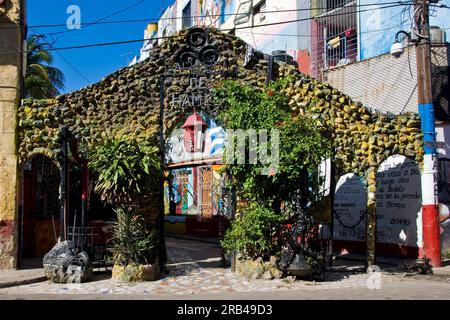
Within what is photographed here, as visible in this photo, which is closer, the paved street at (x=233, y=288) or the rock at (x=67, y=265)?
the paved street at (x=233, y=288)

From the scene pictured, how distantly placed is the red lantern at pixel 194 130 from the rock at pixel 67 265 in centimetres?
535

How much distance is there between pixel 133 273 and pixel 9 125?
4.98 m

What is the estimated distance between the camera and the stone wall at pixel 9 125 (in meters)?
11.8

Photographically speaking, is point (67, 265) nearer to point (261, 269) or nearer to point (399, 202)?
point (261, 269)

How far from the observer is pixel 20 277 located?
10922 millimetres

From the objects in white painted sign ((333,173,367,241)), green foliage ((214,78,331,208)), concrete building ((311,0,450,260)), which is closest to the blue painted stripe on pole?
concrete building ((311,0,450,260))

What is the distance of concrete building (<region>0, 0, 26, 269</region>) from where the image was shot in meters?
11.8

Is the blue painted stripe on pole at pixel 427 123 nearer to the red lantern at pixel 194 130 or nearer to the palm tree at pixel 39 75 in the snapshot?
the red lantern at pixel 194 130

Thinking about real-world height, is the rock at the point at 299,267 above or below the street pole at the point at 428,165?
below

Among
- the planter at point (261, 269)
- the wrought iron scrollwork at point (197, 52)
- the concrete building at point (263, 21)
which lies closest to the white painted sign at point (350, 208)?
the planter at point (261, 269)

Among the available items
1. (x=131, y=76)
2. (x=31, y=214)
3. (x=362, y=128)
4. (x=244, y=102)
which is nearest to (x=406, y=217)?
(x=362, y=128)

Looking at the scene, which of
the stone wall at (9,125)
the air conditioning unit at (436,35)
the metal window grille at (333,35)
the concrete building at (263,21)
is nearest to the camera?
the stone wall at (9,125)

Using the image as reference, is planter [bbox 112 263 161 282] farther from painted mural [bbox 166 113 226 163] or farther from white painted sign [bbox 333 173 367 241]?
painted mural [bbox 166 113 226 163]
